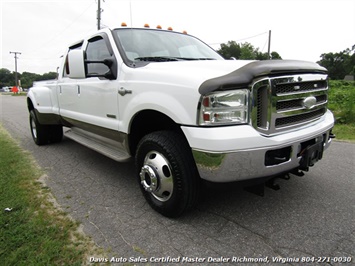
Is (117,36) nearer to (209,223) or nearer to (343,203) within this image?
(209,223)

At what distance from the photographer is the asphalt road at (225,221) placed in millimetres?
1932

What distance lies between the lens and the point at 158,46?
10.1 feet

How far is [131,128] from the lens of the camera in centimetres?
269

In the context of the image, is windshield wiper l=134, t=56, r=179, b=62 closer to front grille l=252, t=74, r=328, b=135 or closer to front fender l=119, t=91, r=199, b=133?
front fender l=119, t=91, r=199, b=133

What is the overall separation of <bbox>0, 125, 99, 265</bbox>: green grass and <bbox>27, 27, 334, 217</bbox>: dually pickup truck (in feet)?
2.51

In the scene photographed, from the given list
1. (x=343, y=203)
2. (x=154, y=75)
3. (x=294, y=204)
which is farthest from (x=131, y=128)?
(x=343, y=203)

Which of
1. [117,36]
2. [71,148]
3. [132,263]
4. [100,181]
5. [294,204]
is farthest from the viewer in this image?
[71,148]

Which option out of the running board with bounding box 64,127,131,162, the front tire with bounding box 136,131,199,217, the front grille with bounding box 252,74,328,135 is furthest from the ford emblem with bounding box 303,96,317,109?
the running board with bounding box 64,127,131,162

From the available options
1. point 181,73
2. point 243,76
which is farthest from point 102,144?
point 243,76

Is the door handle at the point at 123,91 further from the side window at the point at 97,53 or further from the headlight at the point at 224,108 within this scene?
the headlight at the point at 224,108

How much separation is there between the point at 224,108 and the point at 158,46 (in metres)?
1.56

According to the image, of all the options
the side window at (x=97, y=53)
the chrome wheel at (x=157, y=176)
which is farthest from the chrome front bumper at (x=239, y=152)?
the side window at (x=97, y=53)

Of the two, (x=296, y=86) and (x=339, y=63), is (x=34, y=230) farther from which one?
(x=339, y=63)

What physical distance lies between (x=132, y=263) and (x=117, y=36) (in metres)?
2.36
